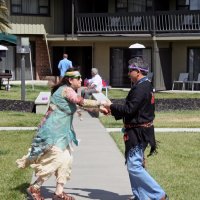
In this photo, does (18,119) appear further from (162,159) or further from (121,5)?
(121,5)

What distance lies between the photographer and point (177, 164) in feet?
33.6

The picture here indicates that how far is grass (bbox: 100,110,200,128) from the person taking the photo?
16034 millimetres

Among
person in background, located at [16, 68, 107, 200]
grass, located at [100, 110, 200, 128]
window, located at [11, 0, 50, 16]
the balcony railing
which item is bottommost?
grass, located at [100, 110, 200, 128]

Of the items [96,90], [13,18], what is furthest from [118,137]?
[13,18]

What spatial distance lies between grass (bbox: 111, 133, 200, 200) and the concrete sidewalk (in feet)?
1.45

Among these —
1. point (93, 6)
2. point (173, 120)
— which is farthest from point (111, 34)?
point (173, 120)

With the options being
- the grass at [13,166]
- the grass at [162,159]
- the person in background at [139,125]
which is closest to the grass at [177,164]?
the grass at [162,159]

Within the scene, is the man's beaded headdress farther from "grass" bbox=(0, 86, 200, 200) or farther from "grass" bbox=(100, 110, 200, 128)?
"grass" bbox=(100, 110, 200, 128)

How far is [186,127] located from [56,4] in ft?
74.5

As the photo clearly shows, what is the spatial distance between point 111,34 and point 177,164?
23.6 metres

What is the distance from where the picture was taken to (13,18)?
116 feet

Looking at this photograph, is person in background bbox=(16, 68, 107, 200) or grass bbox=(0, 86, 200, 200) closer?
person in background bbox=(16, 68, 107, 200)

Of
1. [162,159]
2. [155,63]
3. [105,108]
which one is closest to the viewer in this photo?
[105,108]

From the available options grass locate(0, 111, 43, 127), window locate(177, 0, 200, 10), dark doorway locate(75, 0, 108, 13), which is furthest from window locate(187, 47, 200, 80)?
grass locate(0, 111, 43, 127)
